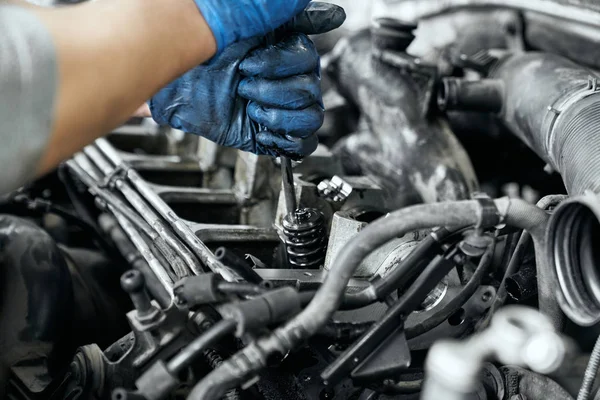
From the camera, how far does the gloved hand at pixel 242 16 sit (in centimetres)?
106

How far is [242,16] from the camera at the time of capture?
112 centimetres

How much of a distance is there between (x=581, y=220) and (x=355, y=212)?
0.55m

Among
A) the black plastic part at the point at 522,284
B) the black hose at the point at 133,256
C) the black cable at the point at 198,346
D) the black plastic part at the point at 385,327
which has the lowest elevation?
the black hose at the point at 133,256

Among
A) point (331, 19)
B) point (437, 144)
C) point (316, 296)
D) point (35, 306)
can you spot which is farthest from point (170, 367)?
point (437, 144)

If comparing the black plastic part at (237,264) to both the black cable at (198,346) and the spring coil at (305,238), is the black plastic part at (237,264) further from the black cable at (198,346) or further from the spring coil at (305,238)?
the spring coil at (305,238)

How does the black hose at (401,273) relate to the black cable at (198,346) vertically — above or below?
below

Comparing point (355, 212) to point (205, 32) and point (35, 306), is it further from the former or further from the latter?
point (35, 306)

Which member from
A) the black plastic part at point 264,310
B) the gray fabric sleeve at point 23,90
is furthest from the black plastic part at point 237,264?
the gray fabric sleeve at point 23,90

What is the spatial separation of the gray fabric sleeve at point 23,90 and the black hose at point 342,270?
0.40 m

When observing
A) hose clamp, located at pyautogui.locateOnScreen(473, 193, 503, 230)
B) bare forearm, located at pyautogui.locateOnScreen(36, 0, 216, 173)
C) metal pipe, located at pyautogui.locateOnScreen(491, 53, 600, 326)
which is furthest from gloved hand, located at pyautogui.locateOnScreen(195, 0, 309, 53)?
metal pipe, located at pyautogui.locateOnScreen(491, 53, 600, 326)

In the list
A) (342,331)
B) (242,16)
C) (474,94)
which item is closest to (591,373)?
(342,331)

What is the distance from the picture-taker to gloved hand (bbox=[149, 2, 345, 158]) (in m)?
1.30

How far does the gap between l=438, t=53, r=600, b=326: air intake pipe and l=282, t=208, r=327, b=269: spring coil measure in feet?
1.69

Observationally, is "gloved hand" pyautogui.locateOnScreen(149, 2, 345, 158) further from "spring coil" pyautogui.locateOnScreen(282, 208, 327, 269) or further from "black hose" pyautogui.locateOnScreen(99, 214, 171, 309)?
"black hose" pyautogui.locateOnScreen(99, 214, 171, 309)
